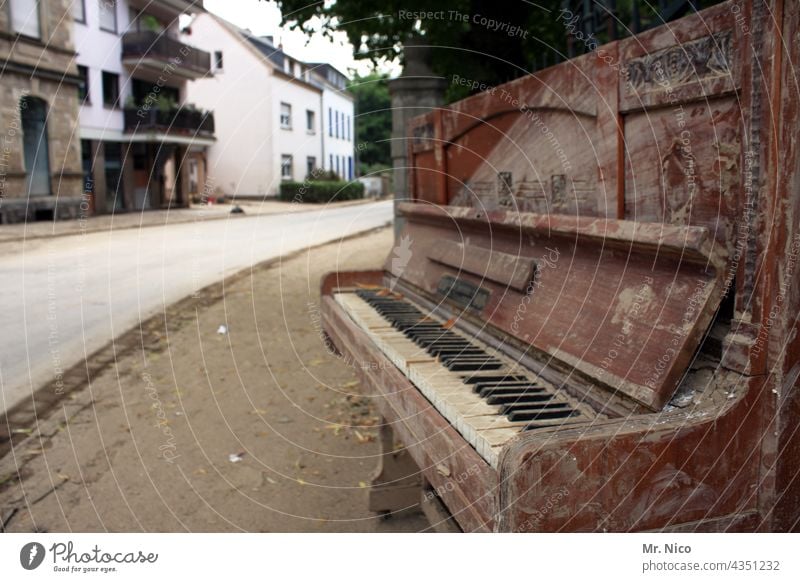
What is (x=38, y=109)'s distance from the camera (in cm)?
2295

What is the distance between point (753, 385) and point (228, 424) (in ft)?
14.0

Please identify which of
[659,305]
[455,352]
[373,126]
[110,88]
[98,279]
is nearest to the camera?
[659,305]

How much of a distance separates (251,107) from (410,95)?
3206 centimetres

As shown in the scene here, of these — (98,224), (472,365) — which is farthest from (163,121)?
(472,365)

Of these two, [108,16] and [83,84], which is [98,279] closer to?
[83,84]

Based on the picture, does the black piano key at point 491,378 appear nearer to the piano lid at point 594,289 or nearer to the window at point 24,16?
the piano lid at point 594,289

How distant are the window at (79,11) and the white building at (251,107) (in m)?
8.92

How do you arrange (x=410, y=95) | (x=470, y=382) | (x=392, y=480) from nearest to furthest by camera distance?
(x=470, y=382) < (x=392, y=480) < (x=410, y=95)

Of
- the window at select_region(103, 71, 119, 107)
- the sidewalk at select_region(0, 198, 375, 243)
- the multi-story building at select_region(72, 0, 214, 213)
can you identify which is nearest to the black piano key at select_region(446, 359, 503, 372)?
the sidewalk at select_region(0, 198, 375, 243)

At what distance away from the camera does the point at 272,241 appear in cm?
1786

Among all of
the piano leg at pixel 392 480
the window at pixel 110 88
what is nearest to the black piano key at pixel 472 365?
the piano leg at pixel 392 480

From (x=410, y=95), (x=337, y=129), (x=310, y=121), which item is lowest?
(x=410, y=95)

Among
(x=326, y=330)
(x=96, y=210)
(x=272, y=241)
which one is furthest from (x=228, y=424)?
(x=96, y=210)

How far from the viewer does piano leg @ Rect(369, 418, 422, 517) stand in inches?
157
